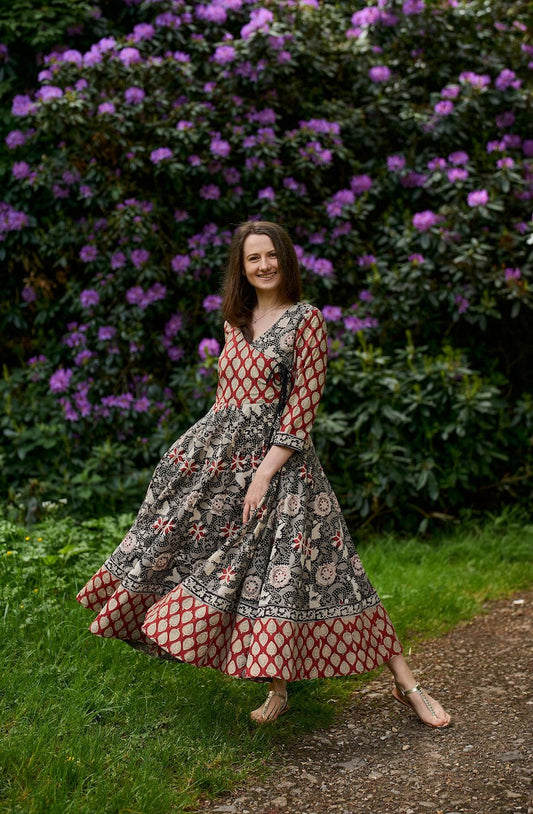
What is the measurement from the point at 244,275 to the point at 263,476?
2.22 ft

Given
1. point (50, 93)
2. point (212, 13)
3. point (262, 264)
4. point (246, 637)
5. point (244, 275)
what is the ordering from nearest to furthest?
point (246, 637) < point (262, 264) < point (244, 275) < point (50, 93) < point (212, 13)

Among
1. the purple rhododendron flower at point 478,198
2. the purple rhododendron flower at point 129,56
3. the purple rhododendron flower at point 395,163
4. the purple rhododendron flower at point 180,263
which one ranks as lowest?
the purple rhododendron flower at point 180,263

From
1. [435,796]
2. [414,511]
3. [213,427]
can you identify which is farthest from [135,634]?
[414,511]

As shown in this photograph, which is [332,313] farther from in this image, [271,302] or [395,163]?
[271,302]

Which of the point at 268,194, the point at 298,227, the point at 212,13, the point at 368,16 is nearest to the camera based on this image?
the point at 268,194

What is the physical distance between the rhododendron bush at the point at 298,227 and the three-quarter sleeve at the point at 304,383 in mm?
1808

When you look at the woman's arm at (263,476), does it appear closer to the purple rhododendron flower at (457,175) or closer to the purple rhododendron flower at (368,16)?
the purple rhododendron flower at (457,175)

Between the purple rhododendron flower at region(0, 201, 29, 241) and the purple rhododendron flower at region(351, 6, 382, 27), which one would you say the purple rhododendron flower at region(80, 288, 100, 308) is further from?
the purple rhododendron flower at region(351, 6, 382, 27)

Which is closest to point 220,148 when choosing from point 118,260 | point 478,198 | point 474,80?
point 118,260

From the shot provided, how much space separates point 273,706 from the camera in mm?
2721

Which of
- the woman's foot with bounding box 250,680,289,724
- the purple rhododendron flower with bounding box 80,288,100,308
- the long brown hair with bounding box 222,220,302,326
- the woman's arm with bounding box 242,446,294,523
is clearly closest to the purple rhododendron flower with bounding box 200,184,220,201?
the purple rhododendron flower with bounding box 80,288,100,308

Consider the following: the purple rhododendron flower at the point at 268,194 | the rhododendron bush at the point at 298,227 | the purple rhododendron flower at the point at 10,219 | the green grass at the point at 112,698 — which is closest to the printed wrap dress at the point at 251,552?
the green grass at the point at 112,698

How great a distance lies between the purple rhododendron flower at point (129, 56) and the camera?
Result: 15.4 ft

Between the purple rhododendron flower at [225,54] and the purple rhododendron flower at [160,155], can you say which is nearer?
the purple rhododendron flower at [160,155]
